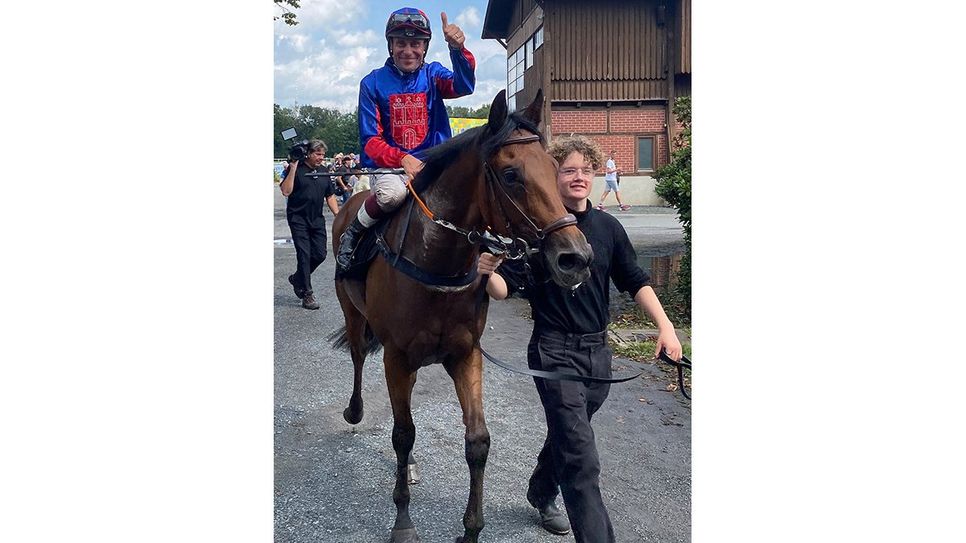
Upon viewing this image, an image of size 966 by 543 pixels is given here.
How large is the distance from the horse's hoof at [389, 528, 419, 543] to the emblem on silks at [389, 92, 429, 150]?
2.06 metres

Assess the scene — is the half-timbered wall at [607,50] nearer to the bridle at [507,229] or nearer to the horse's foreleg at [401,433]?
the bridle at [507,229]

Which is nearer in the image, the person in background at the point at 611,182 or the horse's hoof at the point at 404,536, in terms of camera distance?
the horse's hoof at the point at 404,536

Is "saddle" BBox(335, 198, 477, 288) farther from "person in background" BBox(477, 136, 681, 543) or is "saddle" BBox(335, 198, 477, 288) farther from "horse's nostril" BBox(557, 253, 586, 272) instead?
"horse's nostril" BBox(557, 253, 586, 272)

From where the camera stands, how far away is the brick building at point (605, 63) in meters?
3.52

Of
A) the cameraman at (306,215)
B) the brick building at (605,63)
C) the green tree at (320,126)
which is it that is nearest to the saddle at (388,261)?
the cameraman at (306,215)

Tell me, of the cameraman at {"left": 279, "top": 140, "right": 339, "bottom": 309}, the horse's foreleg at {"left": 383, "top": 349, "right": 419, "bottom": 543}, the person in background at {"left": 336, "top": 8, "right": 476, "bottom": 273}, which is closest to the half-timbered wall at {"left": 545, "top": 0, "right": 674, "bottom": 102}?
the person in background at {"left": 336, "top": 8, "right": 476, "bottom": 273}

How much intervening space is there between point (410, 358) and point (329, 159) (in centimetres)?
158

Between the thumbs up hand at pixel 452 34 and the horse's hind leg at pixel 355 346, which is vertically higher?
the thumbs up hand at pixel 452 34

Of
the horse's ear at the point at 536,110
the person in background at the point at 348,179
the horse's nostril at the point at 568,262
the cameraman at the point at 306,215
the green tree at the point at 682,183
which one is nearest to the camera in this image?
the horse's nostril at the point at 568,262

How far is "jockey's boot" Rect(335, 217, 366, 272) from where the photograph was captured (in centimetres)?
385

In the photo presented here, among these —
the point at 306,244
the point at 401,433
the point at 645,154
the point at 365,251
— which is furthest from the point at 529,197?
the point at 645,154
